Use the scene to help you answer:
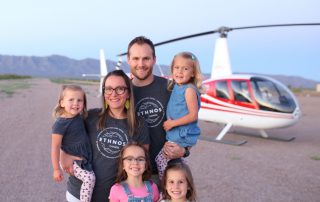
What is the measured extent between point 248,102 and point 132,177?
26.9 feet

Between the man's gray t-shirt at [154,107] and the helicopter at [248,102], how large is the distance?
711cm

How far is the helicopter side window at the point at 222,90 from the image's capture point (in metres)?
10.8

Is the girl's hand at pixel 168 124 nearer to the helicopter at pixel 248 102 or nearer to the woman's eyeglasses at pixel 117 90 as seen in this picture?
the woman's eyeglasses at pixel 117 90

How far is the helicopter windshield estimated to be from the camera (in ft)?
33.5

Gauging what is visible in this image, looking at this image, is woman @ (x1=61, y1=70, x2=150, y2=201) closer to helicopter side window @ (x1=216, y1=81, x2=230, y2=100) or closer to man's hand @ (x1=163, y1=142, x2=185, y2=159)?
man's hand @ (x1=163, y1=142, x2=185, y2=159)

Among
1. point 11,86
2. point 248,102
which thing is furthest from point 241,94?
point 11,86

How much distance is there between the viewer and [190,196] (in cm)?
283

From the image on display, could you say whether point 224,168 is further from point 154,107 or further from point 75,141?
point 75,141

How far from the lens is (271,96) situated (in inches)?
407

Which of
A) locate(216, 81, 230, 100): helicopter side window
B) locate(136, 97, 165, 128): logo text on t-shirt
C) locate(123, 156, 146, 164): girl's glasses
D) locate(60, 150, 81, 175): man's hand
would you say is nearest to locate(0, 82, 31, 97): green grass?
locate(216, 81, 230, 100): helicopter side window

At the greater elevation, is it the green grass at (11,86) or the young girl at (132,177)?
the green grass at (11,86)

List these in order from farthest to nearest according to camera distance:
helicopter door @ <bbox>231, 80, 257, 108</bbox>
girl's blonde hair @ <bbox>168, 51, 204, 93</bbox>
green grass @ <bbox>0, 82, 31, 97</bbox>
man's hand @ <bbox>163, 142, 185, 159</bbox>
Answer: green grass @ <bbox>0, 82, 31, 97</bbox> → helicopter door @ <bbox>231, 80, 257, 108</bbox> → girl's blonde hair @ <bbox>168, 51, 204, 93</bbox> → man's hand @ <bbox>163, 142, 185, 159</bbox>

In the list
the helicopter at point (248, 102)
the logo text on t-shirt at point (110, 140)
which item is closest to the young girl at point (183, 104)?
the logo text on t-shirt at point (110, 140)

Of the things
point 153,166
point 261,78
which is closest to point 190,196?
point 153,166
